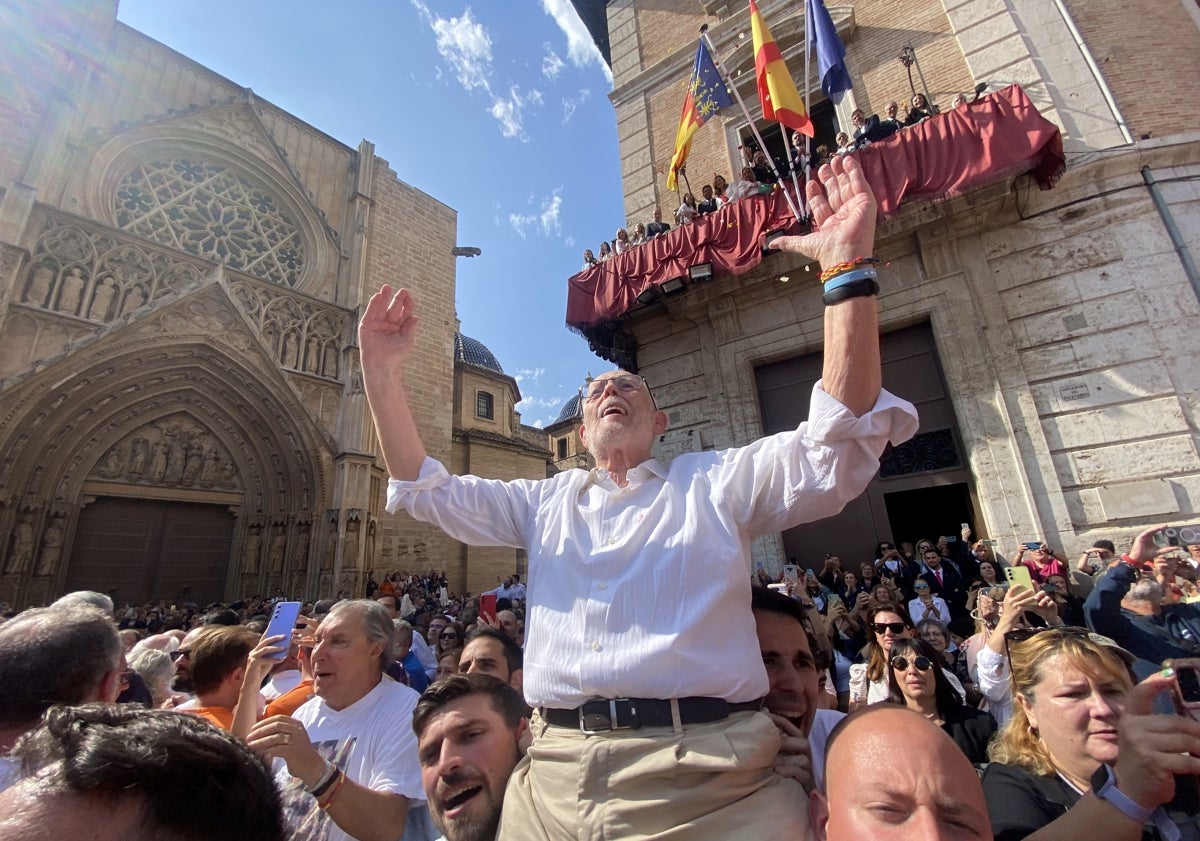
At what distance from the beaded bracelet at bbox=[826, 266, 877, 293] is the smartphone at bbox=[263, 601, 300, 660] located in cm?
219

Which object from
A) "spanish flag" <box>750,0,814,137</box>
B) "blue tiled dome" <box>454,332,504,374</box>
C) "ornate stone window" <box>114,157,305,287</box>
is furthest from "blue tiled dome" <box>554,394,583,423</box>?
"spanish flag" <box>750,0,814,137</box>

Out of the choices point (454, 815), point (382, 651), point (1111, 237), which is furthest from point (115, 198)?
point (1111, 237)

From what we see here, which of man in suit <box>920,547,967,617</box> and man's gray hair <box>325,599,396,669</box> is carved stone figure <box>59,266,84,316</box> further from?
man in suit <box>920,547,967,617</box>

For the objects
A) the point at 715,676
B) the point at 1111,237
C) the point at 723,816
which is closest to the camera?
the point at 723,816

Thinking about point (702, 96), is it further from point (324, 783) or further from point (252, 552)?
point (252, 552)

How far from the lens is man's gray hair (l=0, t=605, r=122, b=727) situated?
1586 mm

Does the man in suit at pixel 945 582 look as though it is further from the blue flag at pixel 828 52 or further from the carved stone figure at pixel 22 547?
the carved stone figure at pixel 22 547

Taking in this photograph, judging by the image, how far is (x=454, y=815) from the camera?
1.67 meters

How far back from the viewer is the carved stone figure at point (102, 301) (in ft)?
37.5

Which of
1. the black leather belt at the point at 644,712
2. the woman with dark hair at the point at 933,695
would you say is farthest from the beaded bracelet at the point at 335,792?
the woman with dark hair at the point at 933,695

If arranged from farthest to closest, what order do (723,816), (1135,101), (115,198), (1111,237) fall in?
1. (115,198)
2. (1135,101)
3. (1111,237)
4. (723,816)

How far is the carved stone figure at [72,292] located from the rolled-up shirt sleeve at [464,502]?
1388 cm

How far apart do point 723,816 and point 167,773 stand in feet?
3.39

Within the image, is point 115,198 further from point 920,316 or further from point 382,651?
point 920,316
